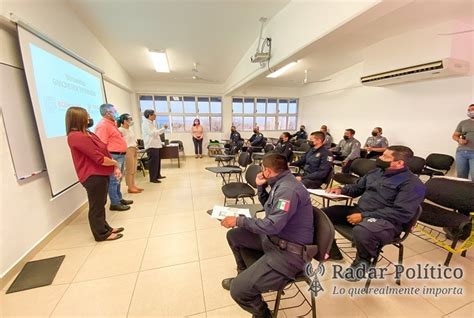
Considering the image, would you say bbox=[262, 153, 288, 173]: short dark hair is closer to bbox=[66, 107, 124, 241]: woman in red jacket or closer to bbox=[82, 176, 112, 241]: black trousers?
bbox=[66, 107, 124, 241]: woman in red jacket

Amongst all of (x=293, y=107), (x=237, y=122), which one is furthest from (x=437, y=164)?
(x=237, y=122)

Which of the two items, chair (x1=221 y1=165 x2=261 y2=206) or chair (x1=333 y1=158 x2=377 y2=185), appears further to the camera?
chair (x1=333 y1=158 x2=377 y2=185)

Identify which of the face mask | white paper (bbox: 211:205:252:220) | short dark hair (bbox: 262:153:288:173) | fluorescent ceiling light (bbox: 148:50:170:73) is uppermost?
fluorescent ceiling light (bbox: 148:50:170:73)

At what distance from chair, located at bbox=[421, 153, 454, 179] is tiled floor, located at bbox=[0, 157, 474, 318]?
239 centimetres

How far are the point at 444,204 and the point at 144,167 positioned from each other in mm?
6245

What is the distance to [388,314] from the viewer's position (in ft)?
4.81

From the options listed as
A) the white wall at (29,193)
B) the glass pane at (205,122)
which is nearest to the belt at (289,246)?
the white wall at (29,193)

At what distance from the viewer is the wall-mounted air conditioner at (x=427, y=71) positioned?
340cm

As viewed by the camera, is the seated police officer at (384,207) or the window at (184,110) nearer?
the seated police officer at (384,207)

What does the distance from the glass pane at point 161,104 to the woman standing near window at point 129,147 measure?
450cm

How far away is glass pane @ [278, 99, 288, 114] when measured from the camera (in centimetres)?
927

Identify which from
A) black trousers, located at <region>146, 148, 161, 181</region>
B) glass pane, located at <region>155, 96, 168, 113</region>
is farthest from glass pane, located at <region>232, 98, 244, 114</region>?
black trousers, located at <region>146, 148, 161, 181</region>

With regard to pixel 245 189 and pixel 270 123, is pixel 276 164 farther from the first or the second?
pixel 270 123

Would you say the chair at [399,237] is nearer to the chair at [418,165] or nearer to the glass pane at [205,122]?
the chair at [418,165]
